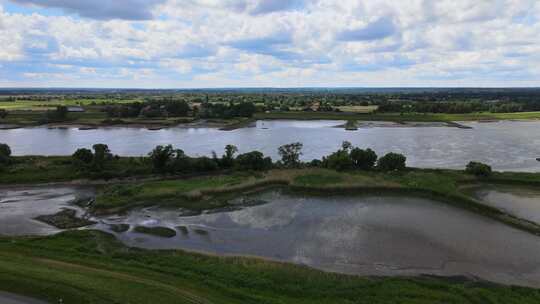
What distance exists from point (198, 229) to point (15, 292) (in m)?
8.98

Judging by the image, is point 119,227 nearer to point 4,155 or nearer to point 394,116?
point 4,155

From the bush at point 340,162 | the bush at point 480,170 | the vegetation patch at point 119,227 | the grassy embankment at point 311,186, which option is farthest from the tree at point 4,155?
the bush at point 480,170

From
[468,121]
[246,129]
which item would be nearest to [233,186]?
[246,129]

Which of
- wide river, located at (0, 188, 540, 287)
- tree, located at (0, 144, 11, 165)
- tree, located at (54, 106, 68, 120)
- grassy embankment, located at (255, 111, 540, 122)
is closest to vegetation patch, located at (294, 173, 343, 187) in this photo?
wide river, located at (0, 188, 540, 287)

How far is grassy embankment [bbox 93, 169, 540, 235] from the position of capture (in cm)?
2403

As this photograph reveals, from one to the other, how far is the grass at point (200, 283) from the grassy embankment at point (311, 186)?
7.90 metres

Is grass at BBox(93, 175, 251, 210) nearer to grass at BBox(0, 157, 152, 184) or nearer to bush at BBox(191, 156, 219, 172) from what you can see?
bush at BBox(191, 156, 219, 172)

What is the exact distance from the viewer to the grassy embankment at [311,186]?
24.0 m

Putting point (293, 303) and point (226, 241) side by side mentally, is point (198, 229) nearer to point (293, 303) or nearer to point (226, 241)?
point (226, 241)

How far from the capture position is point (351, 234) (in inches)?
763

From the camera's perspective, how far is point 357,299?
1289 cm

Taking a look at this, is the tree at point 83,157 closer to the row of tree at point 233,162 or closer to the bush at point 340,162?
the row of tree at point 233,162

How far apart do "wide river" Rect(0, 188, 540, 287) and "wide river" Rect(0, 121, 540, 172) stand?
1536 centimetres

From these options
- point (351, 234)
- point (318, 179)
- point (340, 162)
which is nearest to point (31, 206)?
point (318, 179)
